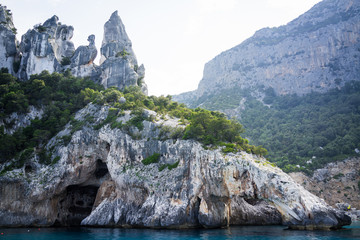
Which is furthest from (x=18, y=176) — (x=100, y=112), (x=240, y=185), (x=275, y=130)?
(x=275, y=130)

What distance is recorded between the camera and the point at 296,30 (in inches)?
4756

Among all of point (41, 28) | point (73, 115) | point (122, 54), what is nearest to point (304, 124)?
point (122, 54)

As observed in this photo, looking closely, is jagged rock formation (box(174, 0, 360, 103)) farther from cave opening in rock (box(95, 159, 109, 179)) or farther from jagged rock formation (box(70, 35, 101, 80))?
cave opening in rock (box(95, 159, 109, 179))

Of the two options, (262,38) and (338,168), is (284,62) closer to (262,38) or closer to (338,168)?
(262,38)

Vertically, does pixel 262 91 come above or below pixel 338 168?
above

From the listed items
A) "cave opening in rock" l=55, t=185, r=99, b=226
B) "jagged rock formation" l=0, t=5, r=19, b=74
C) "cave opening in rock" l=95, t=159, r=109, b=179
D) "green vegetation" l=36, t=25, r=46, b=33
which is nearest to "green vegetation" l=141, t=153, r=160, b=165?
"cave opening in rock" l=95, t=159, r=109, b=179

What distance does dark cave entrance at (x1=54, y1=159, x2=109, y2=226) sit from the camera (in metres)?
40.1

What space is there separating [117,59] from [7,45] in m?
20.3

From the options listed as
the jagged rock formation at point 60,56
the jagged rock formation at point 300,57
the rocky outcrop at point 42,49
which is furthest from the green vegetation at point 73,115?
the jagged rock formation at point 300,57

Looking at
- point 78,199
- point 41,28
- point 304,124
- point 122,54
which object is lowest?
point 78,199

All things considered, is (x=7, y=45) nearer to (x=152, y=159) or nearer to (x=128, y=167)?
(x=128, y=167)

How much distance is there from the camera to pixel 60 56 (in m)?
58.6

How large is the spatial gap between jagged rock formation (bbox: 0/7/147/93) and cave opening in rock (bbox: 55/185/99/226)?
68.0 ft

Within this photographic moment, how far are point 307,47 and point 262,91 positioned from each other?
→ 23.6 m
